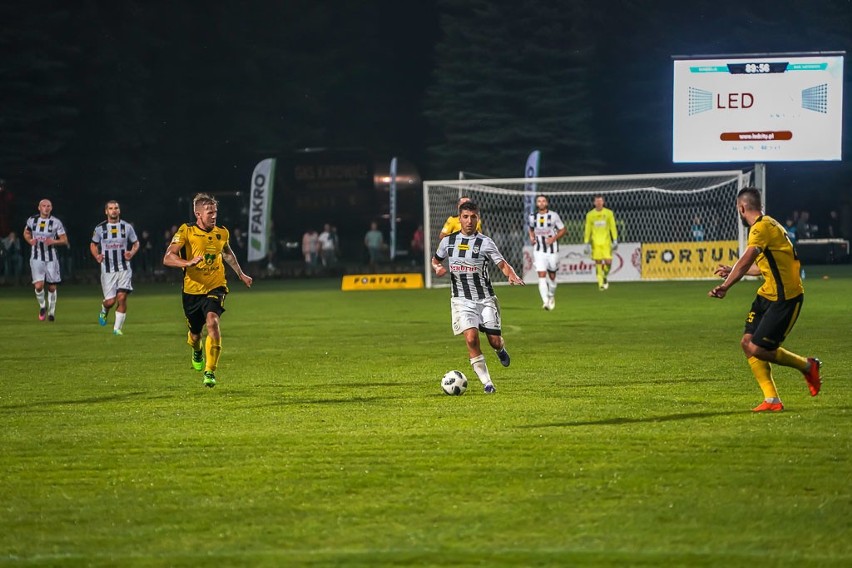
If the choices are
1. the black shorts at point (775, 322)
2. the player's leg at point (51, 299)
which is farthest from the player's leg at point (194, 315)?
the player's leg at point (51, 299)

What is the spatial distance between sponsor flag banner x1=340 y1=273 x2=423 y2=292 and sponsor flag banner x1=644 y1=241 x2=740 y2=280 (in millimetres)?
6414

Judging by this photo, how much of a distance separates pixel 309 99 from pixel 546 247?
49593mm

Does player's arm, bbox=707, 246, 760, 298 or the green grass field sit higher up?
player's arm, bbox=707, 246, 760, 298

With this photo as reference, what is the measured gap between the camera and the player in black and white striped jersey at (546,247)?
83.9 ft

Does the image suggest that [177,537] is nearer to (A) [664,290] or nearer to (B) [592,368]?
(B) [592,368]

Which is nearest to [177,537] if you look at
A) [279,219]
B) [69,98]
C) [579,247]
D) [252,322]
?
[252,322]

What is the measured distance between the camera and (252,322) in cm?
2406

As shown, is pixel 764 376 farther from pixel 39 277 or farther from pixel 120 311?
pixel 39 277

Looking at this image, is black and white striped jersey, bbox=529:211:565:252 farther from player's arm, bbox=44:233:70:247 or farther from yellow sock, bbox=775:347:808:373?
yellow sock, bbox=775:347:808:373

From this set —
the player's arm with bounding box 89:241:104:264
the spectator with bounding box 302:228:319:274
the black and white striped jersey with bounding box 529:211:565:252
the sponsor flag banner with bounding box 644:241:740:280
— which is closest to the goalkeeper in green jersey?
the black and white striped jersey with bounding box 529:211:565:252

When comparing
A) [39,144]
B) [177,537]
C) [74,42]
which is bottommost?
[177,537]

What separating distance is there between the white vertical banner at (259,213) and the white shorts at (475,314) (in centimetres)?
3078

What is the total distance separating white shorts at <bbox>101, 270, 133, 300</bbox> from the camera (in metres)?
21.2

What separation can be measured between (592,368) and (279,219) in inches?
1696
